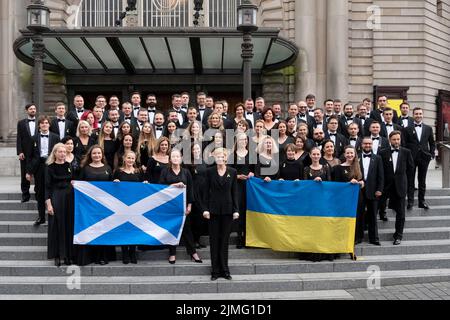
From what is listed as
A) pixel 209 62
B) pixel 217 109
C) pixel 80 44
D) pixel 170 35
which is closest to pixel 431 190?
pixel 217 109

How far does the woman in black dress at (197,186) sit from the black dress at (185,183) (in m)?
0.27

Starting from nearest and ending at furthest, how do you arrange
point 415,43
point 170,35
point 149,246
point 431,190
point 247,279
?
point 247,279, point 149,246, point 431,190, point 170,35, point 415,43

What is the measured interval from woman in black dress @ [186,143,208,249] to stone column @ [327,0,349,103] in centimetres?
1274

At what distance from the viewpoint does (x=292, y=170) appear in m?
8.98

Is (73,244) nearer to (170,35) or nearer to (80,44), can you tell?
(170,35)

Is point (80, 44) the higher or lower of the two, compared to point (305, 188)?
higher

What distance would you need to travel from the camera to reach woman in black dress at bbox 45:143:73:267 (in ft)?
27.1

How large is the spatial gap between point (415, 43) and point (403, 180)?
1407cm

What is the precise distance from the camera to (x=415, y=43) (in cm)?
2139

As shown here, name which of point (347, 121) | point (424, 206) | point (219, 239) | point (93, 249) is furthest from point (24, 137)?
point (424, 206)

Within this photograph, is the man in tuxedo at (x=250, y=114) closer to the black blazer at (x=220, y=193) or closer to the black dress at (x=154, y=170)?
the black dress at (x=154, y=170)

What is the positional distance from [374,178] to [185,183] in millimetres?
3537

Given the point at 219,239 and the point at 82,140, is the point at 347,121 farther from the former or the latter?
the point at 82,140

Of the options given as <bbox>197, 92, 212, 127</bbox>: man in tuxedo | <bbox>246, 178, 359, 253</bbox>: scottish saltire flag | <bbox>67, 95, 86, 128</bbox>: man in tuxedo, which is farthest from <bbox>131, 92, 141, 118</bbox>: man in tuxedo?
<bbox>246, 178, 359, 253</bbox>: scottish saltire flag
